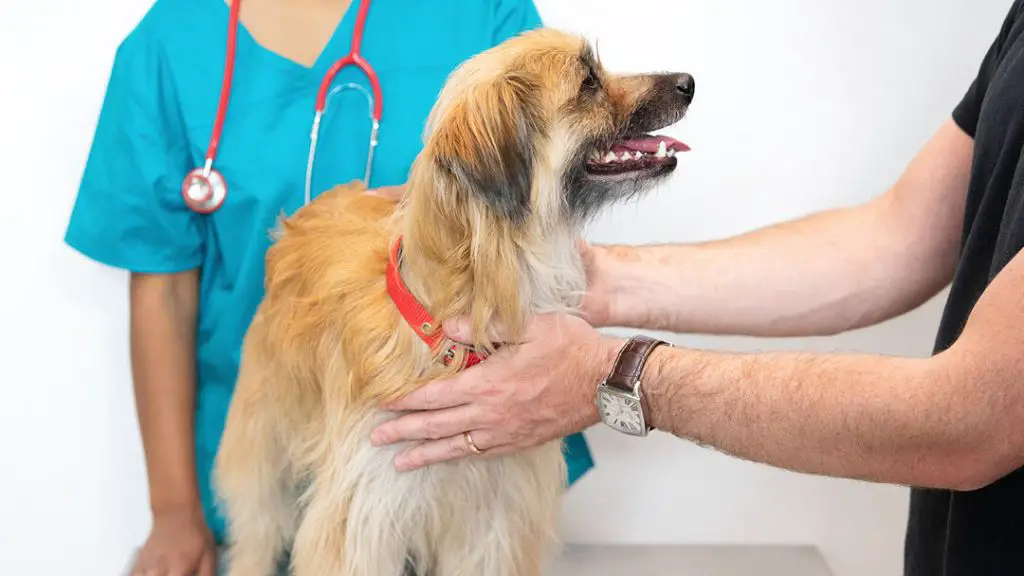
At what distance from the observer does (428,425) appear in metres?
1.03

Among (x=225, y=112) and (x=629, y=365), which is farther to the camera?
(x=225, y=112)

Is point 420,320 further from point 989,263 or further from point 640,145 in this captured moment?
point 989,263

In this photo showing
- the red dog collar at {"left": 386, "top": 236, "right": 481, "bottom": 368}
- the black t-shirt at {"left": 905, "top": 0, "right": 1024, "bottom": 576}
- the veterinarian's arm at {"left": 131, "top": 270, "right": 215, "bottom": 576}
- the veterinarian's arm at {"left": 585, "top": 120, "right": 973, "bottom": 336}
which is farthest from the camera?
the veterinarian's arm at {"left": 131, "top": 270, "right": 215, "bottom": 576}

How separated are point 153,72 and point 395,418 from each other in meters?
0.74

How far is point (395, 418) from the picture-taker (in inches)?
42.1

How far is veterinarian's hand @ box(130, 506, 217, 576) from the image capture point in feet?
4.65

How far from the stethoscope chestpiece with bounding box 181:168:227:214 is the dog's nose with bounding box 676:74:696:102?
75 centimetres

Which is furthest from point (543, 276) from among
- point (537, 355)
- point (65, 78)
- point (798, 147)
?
point (65, 78)

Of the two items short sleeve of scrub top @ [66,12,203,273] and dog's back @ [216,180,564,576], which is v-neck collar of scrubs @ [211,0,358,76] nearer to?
short sleeve of scrub top @ [66,12,203,273]

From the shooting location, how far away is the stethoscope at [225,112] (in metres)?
1.32

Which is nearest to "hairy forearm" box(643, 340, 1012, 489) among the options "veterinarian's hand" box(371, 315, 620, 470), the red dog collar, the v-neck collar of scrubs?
"veterinarian's hand" box(371, 315, 620, 470)

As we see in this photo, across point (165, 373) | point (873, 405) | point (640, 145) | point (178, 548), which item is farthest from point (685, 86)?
point (178, 548)

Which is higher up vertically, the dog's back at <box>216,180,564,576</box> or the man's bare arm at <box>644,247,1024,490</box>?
the man's bare arm at <box>644,247,1024,490</box>

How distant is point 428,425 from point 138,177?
0.70m
